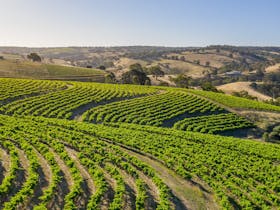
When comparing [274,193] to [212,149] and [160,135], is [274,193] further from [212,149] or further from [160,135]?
[160,135]

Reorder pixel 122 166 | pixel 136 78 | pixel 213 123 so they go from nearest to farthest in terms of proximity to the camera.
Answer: pixel 122 166
pixel 213 123
pixel 136 78

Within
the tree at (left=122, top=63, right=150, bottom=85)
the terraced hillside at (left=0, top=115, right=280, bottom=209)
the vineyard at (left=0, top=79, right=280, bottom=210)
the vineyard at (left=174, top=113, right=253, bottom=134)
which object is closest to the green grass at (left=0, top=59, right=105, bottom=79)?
the tree at (left=122, top=63, right=150, bottom=85)

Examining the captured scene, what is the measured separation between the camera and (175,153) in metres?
32.9

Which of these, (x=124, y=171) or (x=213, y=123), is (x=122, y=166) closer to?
(x=124, y=171)

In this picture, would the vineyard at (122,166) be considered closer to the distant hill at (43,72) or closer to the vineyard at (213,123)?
the vineyard at (213,123)

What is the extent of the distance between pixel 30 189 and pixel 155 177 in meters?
9.36

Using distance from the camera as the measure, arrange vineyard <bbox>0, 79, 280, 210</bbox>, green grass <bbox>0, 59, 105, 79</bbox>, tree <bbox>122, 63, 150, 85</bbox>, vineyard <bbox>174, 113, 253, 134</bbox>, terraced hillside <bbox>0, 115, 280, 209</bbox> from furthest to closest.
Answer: tree <bbox>122, 63, 150, 85</bbox>, green grass <bbox>0, 59, 105, 79</bbox>, vineyard <bbox>174, 113, 253, 134</bbox>, vineyard <bbox>0, 79, 280, 210</bbox>, terraced hillside <bbox>0, 115, 280, 209</bbox>

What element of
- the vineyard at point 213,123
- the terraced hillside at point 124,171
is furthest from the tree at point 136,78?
the terraced hillside at point 124,171

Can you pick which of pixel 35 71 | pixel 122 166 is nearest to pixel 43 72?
pixel 35 71

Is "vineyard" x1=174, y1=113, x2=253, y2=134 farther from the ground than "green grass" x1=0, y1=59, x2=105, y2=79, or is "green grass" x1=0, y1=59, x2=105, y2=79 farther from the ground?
"green grass" x1=0, y1=59, x2=105, y2=79

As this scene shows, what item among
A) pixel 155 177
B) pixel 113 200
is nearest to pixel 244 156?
pixel 155 177

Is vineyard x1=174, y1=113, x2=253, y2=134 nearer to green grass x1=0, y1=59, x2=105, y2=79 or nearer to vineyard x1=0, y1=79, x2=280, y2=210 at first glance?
vineyard x1=0, y1=79, x2=280, y2=210

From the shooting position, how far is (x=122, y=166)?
88.8 ft

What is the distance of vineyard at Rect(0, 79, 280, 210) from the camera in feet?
68.8
